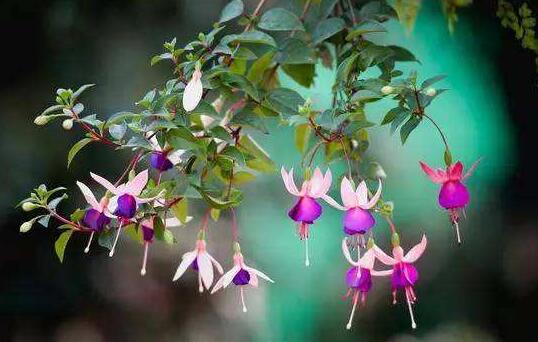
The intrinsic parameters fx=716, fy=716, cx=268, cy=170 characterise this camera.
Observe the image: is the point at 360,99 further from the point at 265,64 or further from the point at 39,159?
the point at 39,159

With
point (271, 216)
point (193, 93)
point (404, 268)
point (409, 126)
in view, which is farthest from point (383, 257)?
point (271, 216)

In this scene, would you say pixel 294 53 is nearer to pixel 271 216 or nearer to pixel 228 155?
pixel 228 155

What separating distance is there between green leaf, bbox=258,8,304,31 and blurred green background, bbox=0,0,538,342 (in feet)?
2.18

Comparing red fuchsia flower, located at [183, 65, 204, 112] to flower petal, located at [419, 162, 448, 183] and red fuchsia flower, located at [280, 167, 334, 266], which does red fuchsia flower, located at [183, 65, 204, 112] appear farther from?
flower petal, located at [419, 162, 448, 183]

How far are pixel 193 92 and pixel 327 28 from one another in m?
0.28

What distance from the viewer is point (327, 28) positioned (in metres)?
0.86

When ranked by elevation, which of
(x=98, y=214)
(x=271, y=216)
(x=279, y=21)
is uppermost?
(x=279, y=21)

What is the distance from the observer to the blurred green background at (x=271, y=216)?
60.5 inches

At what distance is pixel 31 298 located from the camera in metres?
1.65

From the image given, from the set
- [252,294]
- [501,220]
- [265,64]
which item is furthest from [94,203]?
[501,220]

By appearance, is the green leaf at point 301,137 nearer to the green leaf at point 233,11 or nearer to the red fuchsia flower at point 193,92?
the green leaf at point 233,11

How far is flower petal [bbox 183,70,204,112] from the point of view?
0.64 m

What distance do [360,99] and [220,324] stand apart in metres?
1.10

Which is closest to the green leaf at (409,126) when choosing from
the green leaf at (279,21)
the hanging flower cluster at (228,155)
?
the hanging flower cluster at (228,155)
